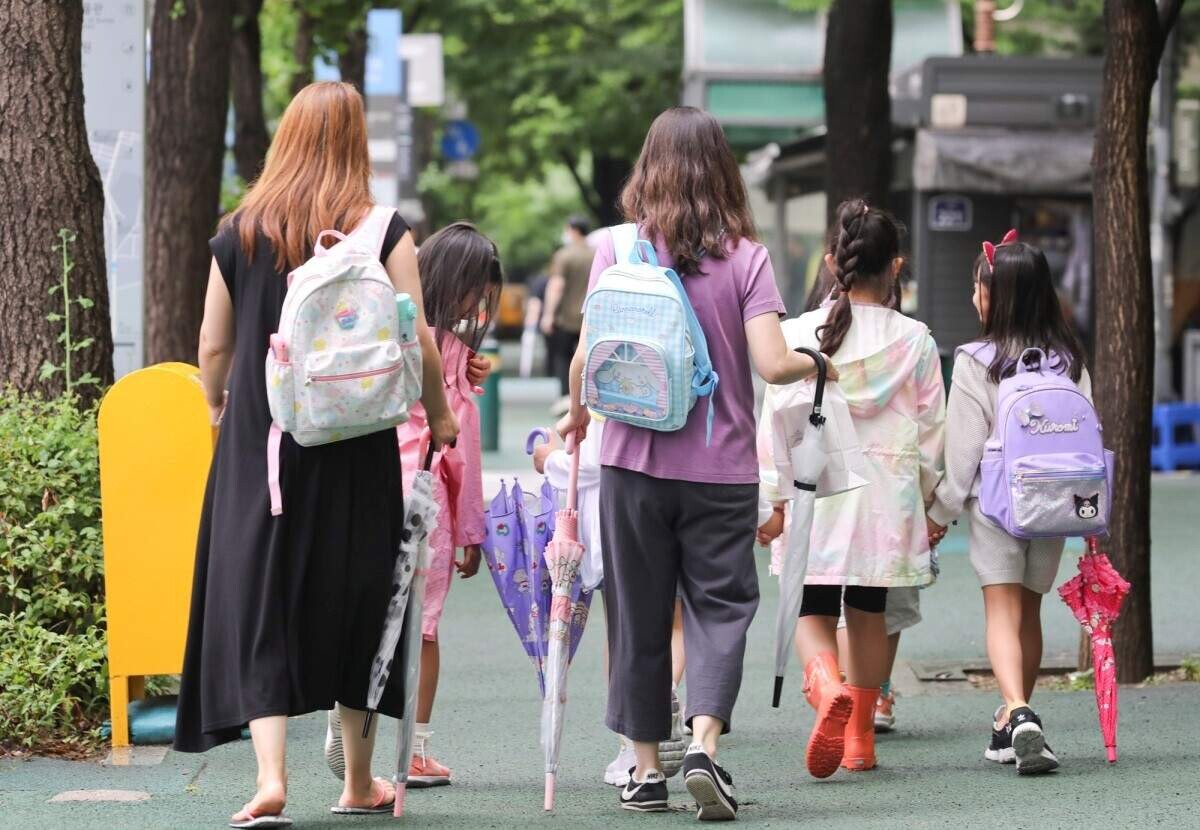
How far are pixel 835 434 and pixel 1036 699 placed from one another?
227 centimetres

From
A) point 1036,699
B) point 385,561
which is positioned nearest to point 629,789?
point 385,561

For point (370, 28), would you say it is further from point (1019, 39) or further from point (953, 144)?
point (1019, 39)

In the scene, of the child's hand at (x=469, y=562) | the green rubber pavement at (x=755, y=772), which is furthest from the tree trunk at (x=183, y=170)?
the child's hand at (x=469, y=562)

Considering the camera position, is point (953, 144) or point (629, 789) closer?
point (629, 789)

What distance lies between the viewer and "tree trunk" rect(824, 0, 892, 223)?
12.5m

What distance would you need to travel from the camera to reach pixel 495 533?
18.9 feet

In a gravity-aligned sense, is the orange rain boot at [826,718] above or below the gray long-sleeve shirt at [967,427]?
below

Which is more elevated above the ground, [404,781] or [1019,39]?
[1019,39]

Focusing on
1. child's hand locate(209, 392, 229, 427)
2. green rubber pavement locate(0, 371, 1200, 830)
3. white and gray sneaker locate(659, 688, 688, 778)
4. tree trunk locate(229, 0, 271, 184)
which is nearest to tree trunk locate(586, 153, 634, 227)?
tree trunk locate(229, 0, 271, 184)

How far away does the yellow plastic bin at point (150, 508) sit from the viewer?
6.16 meters

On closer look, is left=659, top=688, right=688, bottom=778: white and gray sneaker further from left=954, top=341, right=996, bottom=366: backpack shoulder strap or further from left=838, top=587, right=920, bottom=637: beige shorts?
left=954, top=341, right=996, bottom=366: backpack shoulder strap

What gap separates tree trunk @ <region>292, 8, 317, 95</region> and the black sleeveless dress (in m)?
12.4

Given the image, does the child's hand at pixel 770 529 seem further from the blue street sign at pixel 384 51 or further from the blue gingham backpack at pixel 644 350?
the blue street sign at pixel 384 51

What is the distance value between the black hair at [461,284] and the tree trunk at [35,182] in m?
1.65
